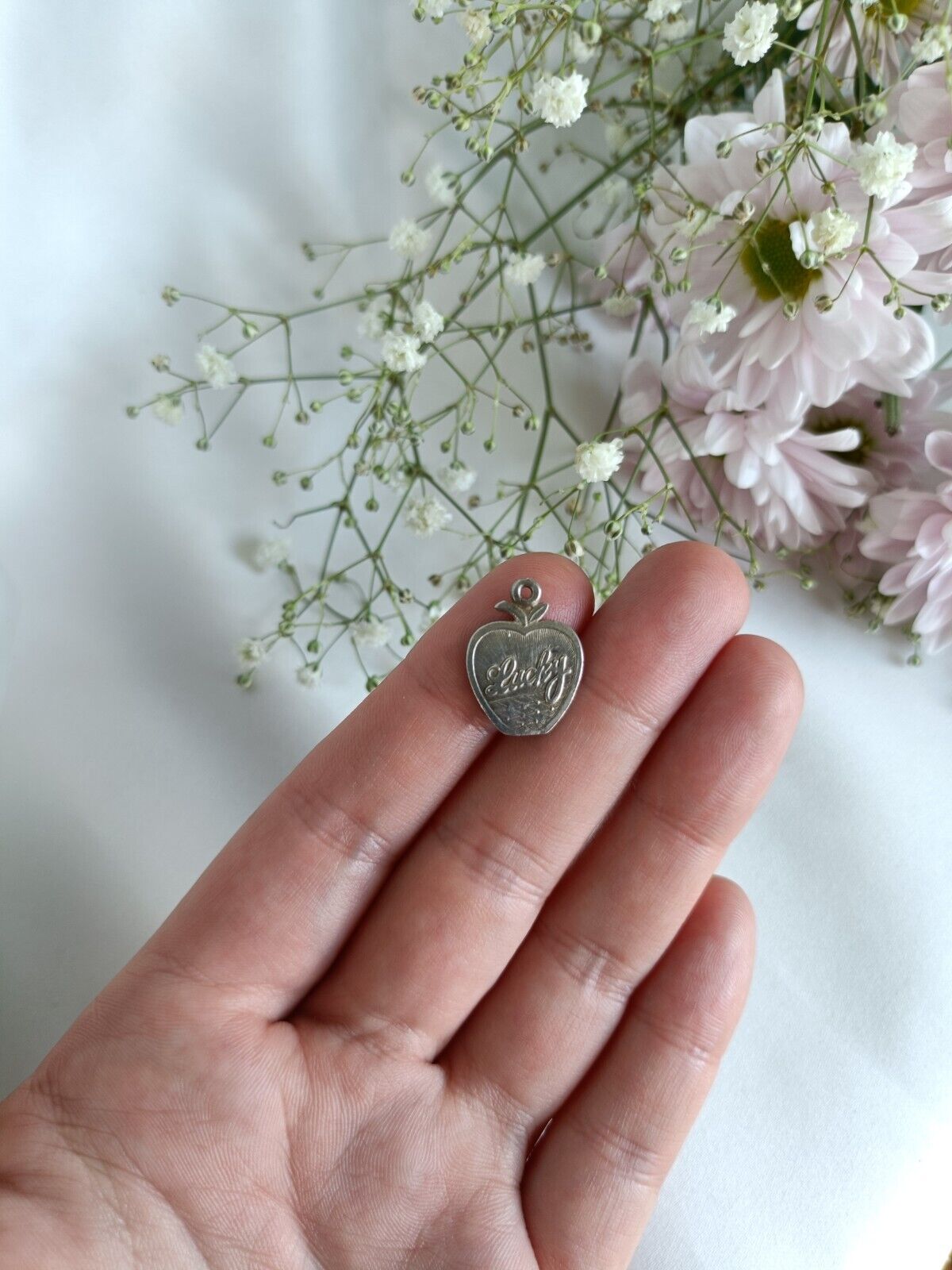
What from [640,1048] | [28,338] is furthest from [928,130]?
[28,338]

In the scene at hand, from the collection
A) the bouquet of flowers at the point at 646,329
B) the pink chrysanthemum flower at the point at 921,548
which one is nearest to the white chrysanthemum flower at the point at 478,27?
the bouquet of flowers at the point at 646,329

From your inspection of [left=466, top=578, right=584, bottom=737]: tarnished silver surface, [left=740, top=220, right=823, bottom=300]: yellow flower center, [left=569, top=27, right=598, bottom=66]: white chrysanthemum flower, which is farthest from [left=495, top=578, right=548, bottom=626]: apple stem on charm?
[left=569, top=27, right=598, bottom=66]: white chrysanthemum flower

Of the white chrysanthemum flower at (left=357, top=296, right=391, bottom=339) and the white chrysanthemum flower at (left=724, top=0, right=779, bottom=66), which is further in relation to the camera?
the white chrysanthemum flower at (left=357, top=296, right=391, bottom=339)

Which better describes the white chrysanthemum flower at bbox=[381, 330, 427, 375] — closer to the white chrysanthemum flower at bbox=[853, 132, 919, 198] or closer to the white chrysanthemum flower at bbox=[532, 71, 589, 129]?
the white chrysanthemum flower at bbox=[532, 71, 589, 129]

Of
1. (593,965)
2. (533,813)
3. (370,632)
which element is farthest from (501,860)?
(370,632)

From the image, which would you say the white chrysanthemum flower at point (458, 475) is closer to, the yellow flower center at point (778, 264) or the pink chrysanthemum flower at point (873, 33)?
the yellow flower center at point (778, 264)

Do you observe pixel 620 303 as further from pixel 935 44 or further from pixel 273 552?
pixel 273 552
